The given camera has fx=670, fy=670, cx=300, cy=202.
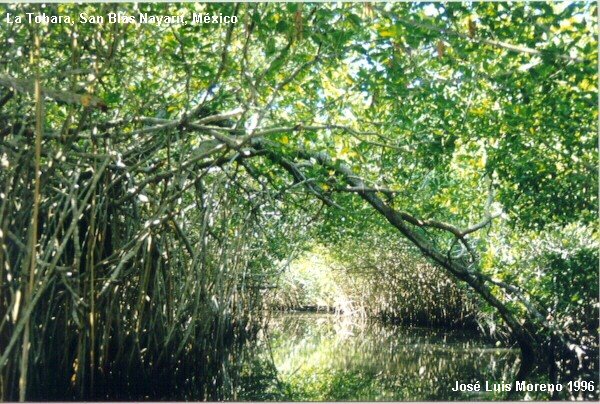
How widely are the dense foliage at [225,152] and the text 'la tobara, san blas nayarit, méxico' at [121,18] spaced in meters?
0.04

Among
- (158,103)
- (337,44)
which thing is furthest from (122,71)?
(337,44)

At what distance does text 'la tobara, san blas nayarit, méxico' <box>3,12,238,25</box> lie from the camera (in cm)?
302

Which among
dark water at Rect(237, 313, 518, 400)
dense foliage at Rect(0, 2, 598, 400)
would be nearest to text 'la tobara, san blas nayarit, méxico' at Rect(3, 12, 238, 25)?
dense foliage at Rect(0, 2, 598, 400)

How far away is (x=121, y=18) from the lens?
10.5ft

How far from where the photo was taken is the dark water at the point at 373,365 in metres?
4.78

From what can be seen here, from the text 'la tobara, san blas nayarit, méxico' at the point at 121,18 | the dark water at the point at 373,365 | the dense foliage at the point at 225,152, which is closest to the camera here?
the text 'la tobara, san blas nayarit, méxico' at the point at 121,18

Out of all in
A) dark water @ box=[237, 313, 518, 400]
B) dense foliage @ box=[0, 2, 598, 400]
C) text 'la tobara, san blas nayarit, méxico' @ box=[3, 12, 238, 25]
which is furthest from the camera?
dark water @ box=[237, 313, 518, 400]

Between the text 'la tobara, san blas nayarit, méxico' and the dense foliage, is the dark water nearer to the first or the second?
the dense foliage

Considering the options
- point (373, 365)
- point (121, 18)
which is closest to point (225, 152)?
point (121, 18)

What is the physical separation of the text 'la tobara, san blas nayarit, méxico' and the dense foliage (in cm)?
4

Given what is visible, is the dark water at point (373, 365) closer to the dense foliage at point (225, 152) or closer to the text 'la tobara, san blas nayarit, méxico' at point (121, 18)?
the dense foliage at point (225, 152)

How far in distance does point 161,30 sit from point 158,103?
84 centimetres

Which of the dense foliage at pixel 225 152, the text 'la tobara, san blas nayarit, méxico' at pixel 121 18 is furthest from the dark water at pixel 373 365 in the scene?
the text 'la tobara, san blas nayarit, méxico' at pixel 121 18

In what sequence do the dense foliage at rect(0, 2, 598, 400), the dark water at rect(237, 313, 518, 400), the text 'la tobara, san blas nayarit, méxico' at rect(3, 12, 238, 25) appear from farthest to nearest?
the dark water at rect(237, 313, 518, 400), the dense foliage at rect(0, 2, 598, 400), the text 'la tobara, san blas nayarit, méxico' at rect(3, 12, 238, 25)
